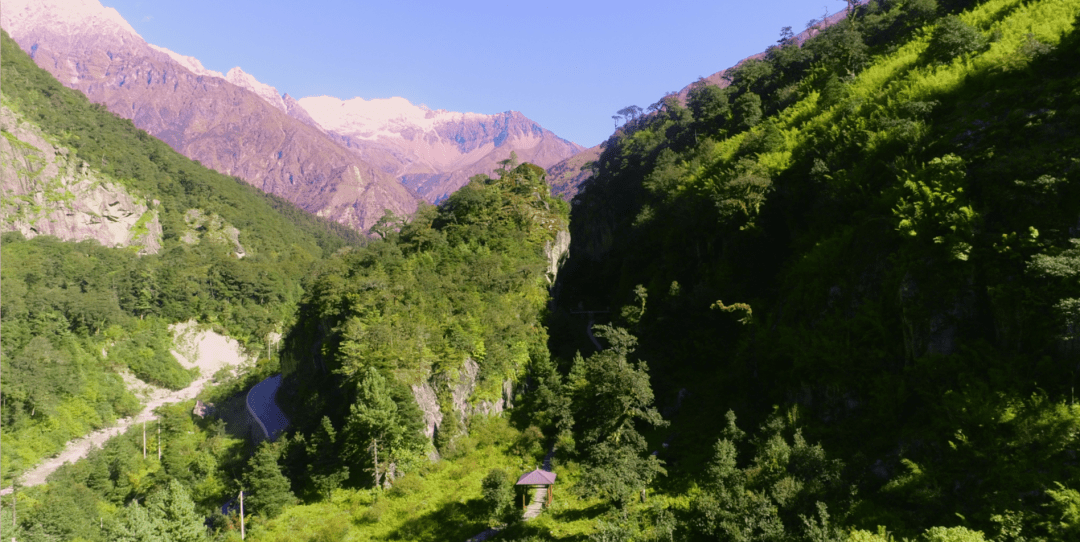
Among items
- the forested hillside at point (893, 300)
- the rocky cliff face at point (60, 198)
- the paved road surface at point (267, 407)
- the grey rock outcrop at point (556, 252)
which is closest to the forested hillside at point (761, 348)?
the forested hillside at point (893, 300)

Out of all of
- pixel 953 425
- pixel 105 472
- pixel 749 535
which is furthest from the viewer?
pixel 105 472

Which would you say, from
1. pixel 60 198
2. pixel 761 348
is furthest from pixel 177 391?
pixel 761 348

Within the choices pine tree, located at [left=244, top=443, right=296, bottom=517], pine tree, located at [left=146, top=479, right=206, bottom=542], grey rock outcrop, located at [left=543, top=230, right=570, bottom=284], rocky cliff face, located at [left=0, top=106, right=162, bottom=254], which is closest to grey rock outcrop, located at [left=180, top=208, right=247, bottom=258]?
rocky cliff face, located at [left=0, top=106, right=162, bottom=254]

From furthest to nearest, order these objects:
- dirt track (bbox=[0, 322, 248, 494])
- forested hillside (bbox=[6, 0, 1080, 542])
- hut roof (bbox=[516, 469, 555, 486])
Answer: dirt track (bbox=[0, 322, 248, 494])
hut roof (bbox=[516, 469, 555, 486])
forested hillside (bbox=[6, 0, 1080, 542])

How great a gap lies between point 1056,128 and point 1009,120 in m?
2.02

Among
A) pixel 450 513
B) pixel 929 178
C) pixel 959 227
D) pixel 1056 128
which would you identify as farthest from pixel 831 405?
pixel 450 513

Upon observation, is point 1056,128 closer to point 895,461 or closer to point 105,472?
point 895,461

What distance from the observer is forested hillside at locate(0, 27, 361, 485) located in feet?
211

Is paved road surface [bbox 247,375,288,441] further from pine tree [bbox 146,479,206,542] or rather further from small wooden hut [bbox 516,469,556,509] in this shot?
small wooden hut [bbox 516,469,556,509]

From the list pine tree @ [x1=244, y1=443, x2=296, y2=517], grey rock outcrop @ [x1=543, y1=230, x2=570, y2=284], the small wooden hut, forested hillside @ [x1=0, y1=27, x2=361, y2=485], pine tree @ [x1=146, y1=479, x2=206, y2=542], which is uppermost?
forested hillside @ [x1=0, y1=27, x2=361, y2=485]

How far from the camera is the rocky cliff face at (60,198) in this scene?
3907 inches

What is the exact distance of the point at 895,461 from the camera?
18.0 meters

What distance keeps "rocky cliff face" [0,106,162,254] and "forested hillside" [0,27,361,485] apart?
2.60 feet

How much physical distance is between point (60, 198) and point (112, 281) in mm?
29462
